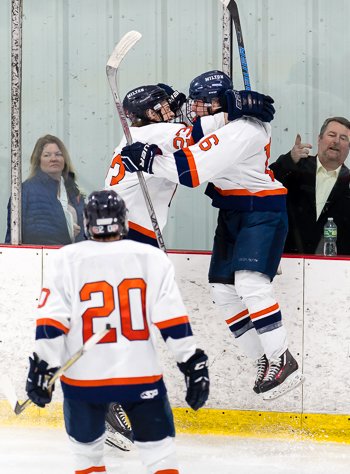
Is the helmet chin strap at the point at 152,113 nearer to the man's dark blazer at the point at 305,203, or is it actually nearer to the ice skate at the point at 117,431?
the man's dark blazer at the point at 305,203

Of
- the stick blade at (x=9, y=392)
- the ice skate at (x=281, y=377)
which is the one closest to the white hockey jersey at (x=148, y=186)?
the ice skate at (x=281, y=377)

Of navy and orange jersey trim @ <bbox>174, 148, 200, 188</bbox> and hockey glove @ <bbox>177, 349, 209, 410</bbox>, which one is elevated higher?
navy and orange jersey trim @ <bbox>174, 148, 200, 188</bbox>

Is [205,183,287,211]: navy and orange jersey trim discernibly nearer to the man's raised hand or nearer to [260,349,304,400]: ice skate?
the man's raised hand

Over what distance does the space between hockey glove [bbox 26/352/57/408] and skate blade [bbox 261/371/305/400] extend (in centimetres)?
134

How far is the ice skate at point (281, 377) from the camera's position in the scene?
4.06 metres

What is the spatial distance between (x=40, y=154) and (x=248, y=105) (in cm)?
130

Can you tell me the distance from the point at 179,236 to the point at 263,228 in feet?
2.45

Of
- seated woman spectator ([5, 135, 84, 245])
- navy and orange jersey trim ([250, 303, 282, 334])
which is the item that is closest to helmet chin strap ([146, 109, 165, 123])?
seated woman spectator ([5, 135, 84, 245])

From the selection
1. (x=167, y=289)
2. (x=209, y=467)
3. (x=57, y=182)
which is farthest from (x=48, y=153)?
(x=167, y=289)

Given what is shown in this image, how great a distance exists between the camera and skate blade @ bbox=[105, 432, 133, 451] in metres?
4.21

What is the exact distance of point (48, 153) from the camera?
15.7 ft

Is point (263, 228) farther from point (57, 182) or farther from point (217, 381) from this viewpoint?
point (57, 182)

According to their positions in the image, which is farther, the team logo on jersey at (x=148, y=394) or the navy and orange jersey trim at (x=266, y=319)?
the navy and orange jersey trim at (x=266, y=319)

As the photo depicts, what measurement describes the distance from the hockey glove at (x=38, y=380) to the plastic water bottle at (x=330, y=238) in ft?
5.95
